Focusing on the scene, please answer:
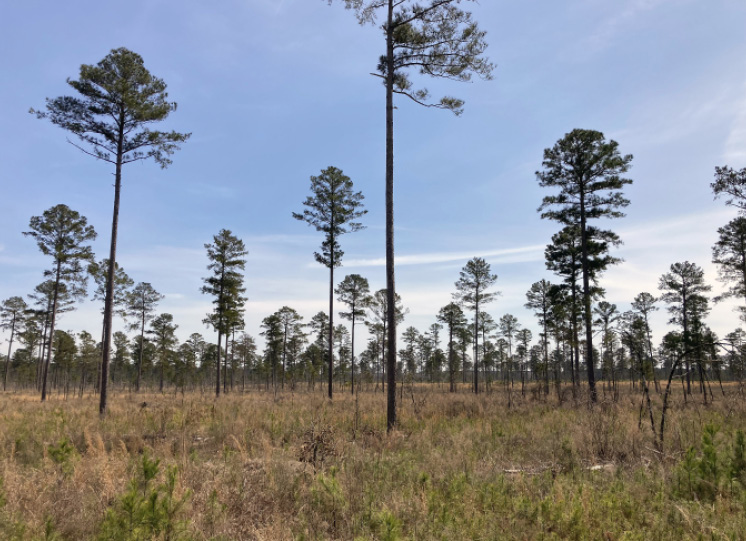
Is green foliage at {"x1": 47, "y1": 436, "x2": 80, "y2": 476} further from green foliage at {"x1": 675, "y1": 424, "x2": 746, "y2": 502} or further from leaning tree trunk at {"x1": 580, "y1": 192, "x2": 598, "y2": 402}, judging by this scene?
leaning tree trunk at {"x1": 580, "y1": 192, "x2": 598, "y2": 402}

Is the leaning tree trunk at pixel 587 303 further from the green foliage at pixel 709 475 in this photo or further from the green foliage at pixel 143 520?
the green foliage at pixel 143 520

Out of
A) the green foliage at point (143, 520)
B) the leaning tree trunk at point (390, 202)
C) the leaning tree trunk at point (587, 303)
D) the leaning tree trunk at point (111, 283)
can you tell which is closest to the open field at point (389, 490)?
the green foliage at point (143, 520)

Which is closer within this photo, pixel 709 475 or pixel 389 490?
pixel 709 475

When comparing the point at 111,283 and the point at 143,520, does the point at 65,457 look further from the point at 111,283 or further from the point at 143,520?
the point at 111,283

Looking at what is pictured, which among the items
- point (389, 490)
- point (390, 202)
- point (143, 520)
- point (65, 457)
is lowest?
point (389, 490)

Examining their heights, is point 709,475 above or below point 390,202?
below

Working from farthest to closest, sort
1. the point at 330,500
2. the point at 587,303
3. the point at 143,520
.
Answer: the point at 587,303
the point at 330,500
the point at 143,520

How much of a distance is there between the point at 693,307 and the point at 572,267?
1746 centimetres

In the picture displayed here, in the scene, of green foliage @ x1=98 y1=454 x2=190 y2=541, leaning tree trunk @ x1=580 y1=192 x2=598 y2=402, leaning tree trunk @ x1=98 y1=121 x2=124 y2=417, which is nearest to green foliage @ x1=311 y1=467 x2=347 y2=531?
green foliage @ x1=98 y1=454 x2=190 y2=541

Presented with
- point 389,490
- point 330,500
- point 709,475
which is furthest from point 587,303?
point 330,500

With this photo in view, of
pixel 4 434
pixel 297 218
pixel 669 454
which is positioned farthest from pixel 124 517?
pixel 297 218

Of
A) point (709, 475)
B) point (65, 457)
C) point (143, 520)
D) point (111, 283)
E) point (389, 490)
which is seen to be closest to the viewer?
point (143, 520)

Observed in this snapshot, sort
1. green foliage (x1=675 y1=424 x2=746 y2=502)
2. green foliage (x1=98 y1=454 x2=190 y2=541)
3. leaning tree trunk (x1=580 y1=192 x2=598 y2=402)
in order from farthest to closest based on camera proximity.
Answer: leaning tree trunk (x1=580 y1=192 x2=598 y2=402) → green foliage (x1=675 y1=424 x2=746 y2=502) → green foliage (x1=98 y1=454 x2=190 y2=541)

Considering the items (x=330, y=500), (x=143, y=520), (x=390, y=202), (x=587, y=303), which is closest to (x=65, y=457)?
(x=143, y=520)
